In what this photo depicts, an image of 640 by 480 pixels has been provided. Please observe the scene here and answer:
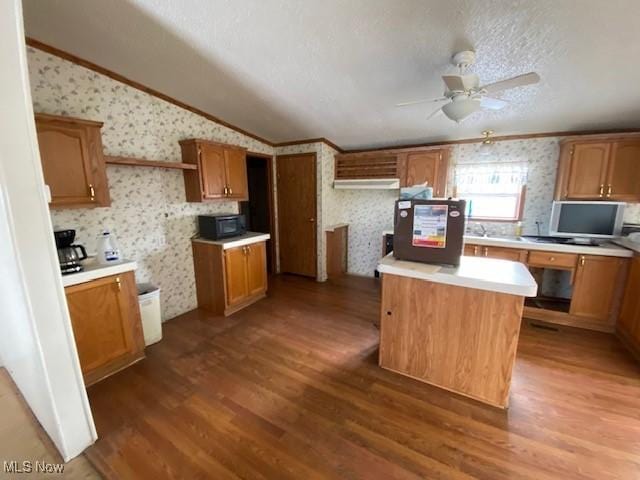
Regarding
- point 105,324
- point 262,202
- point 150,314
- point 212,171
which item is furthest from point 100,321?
point 262,202

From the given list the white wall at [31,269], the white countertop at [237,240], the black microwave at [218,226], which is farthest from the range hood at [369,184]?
the white wall at [31,269]

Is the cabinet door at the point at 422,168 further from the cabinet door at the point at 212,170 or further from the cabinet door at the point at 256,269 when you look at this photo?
the cabinet door at the point at 212,170

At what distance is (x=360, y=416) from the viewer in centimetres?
179

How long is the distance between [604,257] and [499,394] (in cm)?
211

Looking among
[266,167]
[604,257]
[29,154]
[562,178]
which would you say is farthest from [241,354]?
[562,178]

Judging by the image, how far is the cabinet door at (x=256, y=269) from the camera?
348 centimetres

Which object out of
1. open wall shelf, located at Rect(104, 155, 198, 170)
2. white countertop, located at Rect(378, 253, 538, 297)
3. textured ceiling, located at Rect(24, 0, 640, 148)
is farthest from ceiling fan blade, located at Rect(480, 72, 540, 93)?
open wall shelf, located at Rect(104, 155, 198, 170)

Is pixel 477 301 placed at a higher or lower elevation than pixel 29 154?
lower

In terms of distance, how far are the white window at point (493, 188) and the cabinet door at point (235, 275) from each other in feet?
10.6

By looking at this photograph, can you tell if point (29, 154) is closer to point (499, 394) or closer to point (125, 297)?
point (125, 297)

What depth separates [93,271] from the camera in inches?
78.7

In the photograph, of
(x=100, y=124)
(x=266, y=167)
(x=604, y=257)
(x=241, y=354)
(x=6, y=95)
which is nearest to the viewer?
(x=6, y=95)

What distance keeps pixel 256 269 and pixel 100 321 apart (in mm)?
1755

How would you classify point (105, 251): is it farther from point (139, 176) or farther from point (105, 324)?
point (139, 176)
